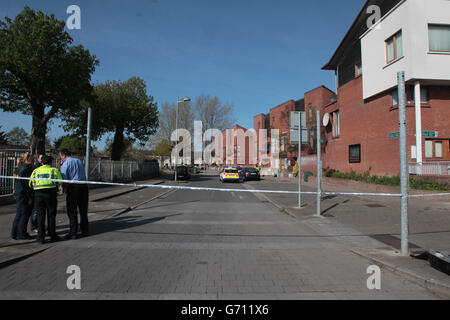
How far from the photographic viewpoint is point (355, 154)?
20875mm

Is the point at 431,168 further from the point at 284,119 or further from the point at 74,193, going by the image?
the point at 284,119

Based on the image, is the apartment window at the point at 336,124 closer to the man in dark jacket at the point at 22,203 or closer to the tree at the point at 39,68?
the tree at the point at 39,68

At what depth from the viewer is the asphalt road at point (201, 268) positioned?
11.9ft

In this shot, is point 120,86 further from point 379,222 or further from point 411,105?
point 379,222

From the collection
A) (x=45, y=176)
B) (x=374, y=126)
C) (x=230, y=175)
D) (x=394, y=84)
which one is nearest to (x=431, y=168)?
(x=394, y=84)

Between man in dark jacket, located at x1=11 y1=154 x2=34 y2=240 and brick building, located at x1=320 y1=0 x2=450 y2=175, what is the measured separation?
15.8m

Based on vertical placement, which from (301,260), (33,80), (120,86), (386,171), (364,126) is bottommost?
(301,260)

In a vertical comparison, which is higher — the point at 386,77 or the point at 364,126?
the point at 386,77

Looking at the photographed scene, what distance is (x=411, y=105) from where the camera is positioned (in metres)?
15.3

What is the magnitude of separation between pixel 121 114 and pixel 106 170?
881 centimetres

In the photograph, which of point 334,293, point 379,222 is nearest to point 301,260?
point 334,293

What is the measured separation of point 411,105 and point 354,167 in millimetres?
6545

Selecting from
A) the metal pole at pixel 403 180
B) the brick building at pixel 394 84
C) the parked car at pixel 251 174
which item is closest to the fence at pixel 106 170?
the parked car at pixel 251 174
